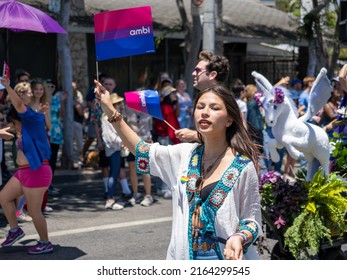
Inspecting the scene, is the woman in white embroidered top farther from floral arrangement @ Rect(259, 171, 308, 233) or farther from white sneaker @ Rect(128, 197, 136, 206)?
white sneaker @ Rect(128, 197, 136, 206)

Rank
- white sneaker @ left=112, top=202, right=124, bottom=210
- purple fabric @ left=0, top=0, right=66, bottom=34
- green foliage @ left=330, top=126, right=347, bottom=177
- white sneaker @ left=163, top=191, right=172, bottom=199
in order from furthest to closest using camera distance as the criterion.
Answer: white sneaker @ left=163, top=191, right=172, bottom=199
white sneaker @ left=112, top=202, right=124, bottom=210
purple fabric @ left=0, top=0, right=66, bottom=34
green foliage @ left=330, top=126, right=347, bottom=177

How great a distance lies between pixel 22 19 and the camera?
741 centimetres

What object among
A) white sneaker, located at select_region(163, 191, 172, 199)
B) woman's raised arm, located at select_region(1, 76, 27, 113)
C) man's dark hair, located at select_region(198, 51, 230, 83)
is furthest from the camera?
white sneaker, located at select_region(163, 191, 172, 199)

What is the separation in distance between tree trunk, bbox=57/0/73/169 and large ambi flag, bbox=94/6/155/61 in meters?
8.39

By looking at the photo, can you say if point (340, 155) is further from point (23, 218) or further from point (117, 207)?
point (23, 218)

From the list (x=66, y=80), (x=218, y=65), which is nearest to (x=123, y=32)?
(x=218, y=65)

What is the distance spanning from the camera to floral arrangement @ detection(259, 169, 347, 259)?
16.7 feet

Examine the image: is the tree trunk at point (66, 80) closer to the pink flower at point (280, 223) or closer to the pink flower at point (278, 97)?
the pink flower at point (278, 97)

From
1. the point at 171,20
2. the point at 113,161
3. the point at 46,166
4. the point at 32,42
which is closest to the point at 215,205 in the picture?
the point at 46,166

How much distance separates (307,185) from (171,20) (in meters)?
14.6

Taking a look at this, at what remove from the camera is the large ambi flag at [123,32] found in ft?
15.4

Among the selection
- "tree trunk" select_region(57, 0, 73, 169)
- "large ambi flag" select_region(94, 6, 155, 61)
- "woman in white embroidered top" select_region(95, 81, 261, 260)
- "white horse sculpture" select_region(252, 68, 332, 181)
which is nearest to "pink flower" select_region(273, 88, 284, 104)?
"white horse sculpture" select_region(252, 68, 332, 181)

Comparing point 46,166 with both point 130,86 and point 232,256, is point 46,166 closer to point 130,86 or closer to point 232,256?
point 232,256

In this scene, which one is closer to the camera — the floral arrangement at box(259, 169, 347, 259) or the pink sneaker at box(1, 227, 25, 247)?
the floral arrangement at box(259, 169, 347, 259)
